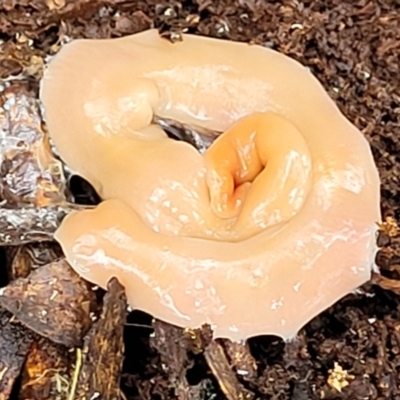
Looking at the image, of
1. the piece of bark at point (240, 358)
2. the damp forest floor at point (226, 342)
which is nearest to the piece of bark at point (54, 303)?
the damp forest floor at point (226, 342)

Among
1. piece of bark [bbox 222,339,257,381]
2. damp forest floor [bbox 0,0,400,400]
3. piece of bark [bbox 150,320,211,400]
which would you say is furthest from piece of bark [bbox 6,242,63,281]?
piece of bark [bbox 222,339,257,381]

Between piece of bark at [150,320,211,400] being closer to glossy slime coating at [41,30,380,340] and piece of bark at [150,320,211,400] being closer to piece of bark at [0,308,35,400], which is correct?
glossy slime coating at [41,30,380,340]

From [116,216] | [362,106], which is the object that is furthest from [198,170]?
[362,106]

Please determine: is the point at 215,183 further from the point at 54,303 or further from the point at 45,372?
the point at 45,372

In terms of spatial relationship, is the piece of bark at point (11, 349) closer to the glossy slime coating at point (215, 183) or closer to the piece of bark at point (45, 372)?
the piece of bark at point (45, 372)

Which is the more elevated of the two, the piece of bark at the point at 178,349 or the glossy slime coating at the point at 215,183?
the glossy slime coating at the point at 215,183

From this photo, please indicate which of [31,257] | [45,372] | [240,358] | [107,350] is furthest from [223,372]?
[31,257]

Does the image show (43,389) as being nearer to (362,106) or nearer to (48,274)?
(48,274)
